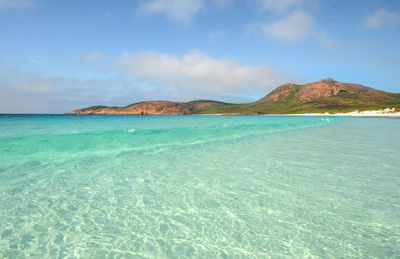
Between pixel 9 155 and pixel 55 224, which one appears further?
pixel 9 155

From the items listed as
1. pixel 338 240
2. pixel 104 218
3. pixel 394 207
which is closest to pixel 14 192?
pixel 104 218

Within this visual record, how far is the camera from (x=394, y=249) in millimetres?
3639

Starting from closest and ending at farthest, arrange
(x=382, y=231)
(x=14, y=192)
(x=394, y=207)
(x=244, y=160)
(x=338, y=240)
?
1. (x=338, y=240)
2. (x=382, y=231)
3. (x=394, y=207)
4. (x=14, y=192)
5. (x=244, y=160)

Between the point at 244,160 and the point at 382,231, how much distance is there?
6.96 m

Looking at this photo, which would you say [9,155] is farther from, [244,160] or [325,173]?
[325,173]

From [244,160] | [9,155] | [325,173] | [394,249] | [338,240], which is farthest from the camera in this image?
[9,155]

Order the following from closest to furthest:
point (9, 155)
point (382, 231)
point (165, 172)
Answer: point (382, 231)
point (165, 172)
point (9, 155)

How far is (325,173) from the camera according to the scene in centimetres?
823

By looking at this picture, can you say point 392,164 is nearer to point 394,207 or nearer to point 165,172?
point 394,207

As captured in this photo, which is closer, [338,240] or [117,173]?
[338,240]

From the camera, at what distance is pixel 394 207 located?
5172 millimetres

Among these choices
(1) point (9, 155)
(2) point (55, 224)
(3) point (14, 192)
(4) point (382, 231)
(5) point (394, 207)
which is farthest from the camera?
(1) point (9, 155)

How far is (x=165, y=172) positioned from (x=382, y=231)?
22.0 ft

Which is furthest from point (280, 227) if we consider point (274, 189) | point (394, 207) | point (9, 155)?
point (9, 155)
